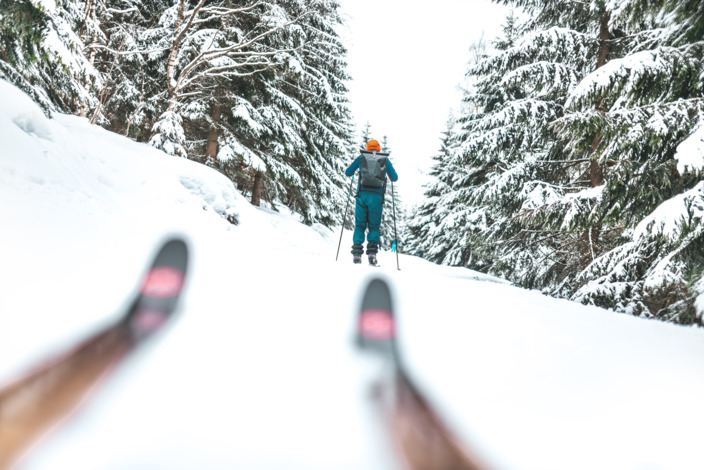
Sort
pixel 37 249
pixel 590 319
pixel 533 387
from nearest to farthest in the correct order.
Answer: pixel 533 387 → pixel 37 249 → pixel 590 319

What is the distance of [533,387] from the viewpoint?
150 centimetres

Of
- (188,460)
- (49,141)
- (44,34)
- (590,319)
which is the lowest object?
(188,460)

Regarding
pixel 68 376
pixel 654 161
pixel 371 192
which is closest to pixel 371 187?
pixel 371 192

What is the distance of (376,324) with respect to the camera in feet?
6.53

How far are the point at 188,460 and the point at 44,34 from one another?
4.52m

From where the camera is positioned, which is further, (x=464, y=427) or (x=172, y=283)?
(x=172, y=283)

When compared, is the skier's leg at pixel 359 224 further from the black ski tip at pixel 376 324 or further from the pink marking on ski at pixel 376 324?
the pink marking on ski at pixel 376 324

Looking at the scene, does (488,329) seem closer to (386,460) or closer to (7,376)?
(386,460)

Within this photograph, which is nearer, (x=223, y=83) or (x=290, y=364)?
(x=290, y=364)

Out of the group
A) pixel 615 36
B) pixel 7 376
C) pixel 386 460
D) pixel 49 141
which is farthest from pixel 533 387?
pixel 615 36

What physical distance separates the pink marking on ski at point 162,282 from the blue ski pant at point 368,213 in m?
3.18

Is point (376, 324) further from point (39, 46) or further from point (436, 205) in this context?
point (436, 205)

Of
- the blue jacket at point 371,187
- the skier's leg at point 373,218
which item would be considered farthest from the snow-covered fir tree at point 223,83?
the skier's leg at point 373,218

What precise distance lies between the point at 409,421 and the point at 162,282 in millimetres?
1741
